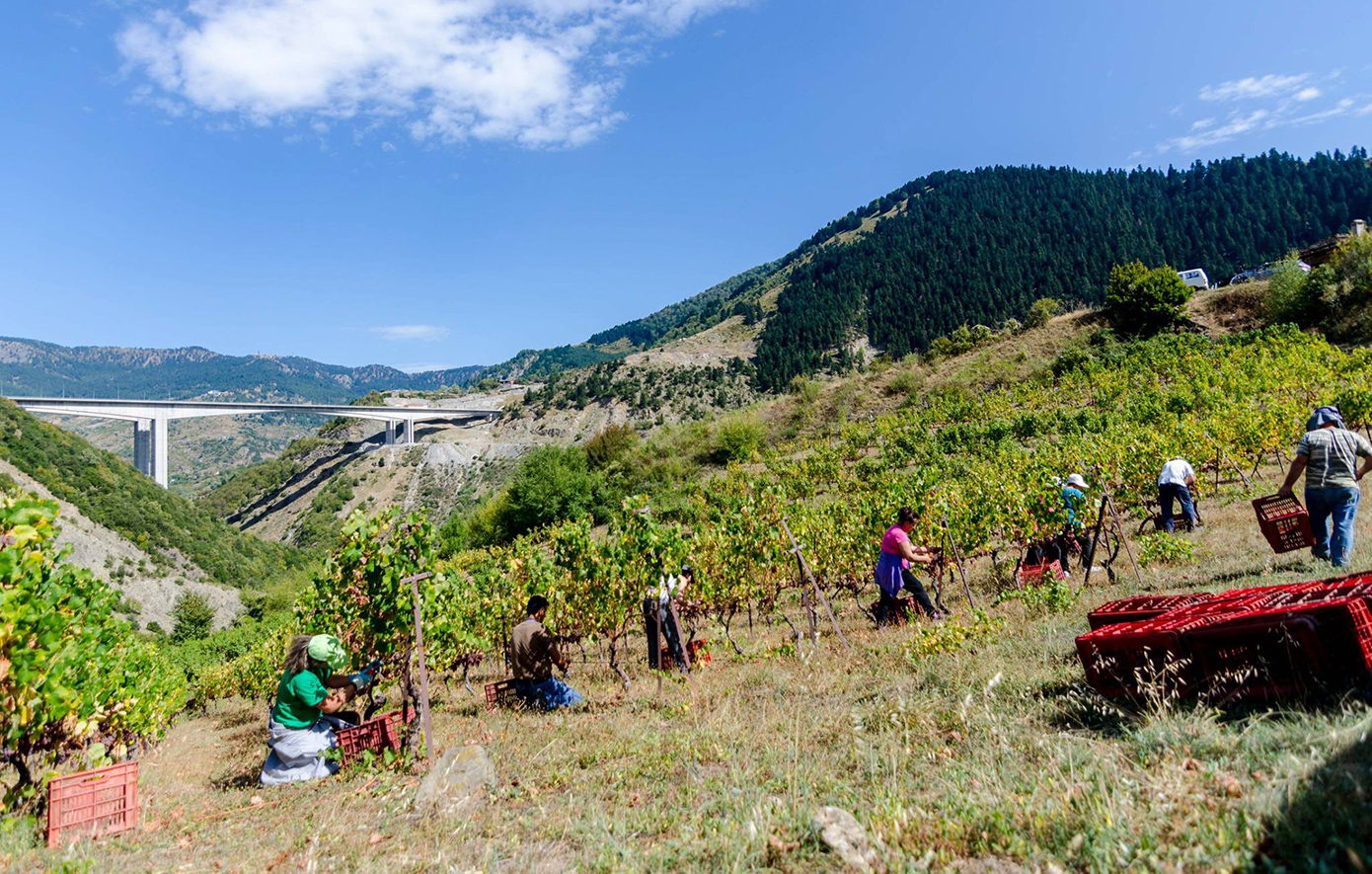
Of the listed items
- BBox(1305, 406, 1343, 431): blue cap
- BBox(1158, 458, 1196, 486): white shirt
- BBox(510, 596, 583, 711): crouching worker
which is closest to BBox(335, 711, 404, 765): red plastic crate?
BBox(510, 596, 583, 711): crouching worker

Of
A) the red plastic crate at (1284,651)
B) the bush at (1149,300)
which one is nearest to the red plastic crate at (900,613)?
the red plastic crate at (1284,651)

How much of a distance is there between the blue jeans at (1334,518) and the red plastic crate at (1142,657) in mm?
2779

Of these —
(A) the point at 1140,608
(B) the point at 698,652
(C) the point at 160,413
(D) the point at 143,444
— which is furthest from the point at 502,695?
(D) the point at 143,444

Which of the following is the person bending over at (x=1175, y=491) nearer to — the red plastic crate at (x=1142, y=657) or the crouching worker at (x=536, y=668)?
the red plastic crate at (x=1142, y=657)

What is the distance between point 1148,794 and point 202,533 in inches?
2464

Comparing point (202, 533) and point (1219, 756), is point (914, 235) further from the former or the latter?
point (1219, 756)

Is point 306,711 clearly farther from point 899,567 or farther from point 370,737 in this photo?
point 899,567

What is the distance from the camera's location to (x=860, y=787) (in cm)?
328

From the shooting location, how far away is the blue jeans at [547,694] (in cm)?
664

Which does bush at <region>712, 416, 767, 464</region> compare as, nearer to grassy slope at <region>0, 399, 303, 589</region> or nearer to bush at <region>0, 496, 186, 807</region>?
bush at <region>0, 496, 186, 807</region>

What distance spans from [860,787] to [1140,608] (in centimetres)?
235

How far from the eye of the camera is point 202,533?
51938 mm

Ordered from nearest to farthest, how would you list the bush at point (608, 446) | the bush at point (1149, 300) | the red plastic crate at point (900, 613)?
1. the red plastic crate at point (900, 613)
2. the bush at point (1149, 300)
3. the bush at point (608, 446)

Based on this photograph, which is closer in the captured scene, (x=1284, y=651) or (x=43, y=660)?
(x=1284, y=651)
